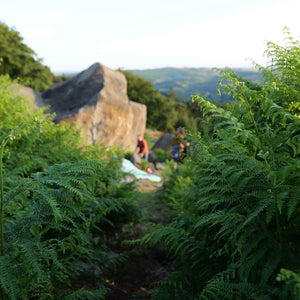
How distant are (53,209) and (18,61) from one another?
25.5 m

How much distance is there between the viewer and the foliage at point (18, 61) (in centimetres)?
2339

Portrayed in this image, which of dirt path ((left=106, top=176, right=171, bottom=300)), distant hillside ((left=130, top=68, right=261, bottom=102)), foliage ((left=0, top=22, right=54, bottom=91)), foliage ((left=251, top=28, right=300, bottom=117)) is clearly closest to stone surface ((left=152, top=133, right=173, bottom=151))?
distant hillside ((left=130, top=68, right=261, bottom=102))

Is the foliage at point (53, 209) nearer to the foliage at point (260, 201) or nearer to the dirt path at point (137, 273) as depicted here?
the dirt path at point (137, 273)

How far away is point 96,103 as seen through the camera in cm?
1077

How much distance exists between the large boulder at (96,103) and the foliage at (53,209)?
5.03m

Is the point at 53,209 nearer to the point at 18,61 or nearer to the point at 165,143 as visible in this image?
the point at 165,143

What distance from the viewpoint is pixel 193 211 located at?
2.69 m

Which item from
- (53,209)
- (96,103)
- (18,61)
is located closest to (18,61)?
(18,61)

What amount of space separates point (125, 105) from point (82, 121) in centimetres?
228

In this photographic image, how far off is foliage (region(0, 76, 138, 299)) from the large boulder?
5.03 metres

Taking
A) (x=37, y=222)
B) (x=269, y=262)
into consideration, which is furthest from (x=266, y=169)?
(x=37, y=222)

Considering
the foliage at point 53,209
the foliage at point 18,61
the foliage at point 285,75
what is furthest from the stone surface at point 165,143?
the foliage at point 285,75

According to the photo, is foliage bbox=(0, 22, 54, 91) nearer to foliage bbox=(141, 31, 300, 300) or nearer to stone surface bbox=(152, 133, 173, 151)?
stone surface bbox=(152, 133, 173, 151)

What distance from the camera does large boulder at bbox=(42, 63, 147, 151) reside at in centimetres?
1062
